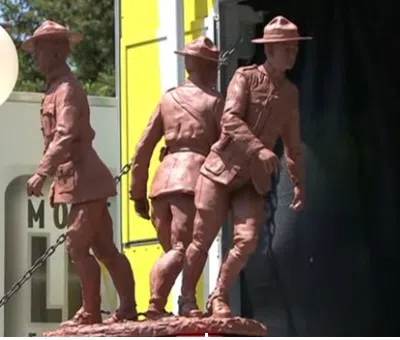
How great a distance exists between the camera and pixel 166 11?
28.3 ft

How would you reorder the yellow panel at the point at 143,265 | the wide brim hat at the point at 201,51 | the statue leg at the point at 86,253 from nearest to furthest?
1. the statue leg at the point at 86,253
2. the wide brim hat at the point at 201,51
3. the yellow panel at the point at 143,265

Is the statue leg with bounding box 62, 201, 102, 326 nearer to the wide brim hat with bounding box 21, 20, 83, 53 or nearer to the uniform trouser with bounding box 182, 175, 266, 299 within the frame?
the uniform trouser with bounding box 182, 175, 266, 299

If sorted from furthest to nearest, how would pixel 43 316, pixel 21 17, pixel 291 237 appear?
1. pixel 21 17
2. pixel 43 316
3. pixel 291 237

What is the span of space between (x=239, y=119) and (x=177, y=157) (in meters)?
0.34

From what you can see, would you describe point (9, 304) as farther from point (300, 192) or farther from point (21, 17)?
point (21, 17)

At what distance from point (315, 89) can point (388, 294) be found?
102 centimetres

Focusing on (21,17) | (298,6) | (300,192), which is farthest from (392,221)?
(21,17)

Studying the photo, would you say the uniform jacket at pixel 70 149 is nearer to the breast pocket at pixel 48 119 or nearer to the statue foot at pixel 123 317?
the breast pocket at pixel 48 119

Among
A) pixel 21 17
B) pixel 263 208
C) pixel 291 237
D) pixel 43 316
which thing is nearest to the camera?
pixel 263 208

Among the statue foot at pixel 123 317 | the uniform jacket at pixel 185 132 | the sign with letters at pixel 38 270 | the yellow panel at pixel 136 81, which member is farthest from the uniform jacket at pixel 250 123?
the sign with letters at pixel 38 270

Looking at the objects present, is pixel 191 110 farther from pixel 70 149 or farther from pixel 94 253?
pixel 94 253

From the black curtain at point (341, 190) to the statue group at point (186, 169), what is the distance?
1.82 metres

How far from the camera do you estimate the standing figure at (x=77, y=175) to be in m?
6.50

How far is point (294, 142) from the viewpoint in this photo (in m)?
6.52
